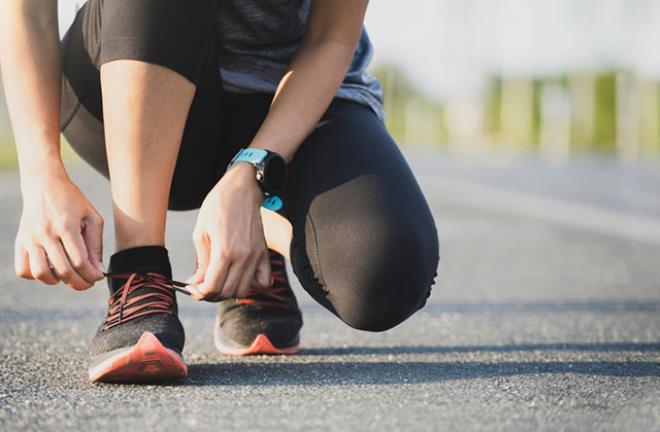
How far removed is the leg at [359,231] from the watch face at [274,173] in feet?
0.34

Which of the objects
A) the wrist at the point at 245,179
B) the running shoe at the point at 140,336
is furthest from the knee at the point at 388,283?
the running shoe at the point at 140,336

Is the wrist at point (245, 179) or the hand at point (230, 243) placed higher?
the wrist at point (245, 179)

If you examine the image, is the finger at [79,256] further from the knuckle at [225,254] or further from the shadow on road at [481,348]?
the shadow on road at [481,348]

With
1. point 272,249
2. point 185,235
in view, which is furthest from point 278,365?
point 185,235

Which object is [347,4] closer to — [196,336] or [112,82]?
[112,82]

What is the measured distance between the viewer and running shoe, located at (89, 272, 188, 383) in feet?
5.58

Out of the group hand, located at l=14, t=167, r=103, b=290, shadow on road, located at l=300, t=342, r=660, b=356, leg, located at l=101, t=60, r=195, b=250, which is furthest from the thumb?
shadow on road, located at l=300, t=342, r=660, b=356

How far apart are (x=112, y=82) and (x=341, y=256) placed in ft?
1.83

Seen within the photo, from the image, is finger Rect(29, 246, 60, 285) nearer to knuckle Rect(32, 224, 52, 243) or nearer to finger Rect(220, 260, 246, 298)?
knuckle Rect(32, 224, 52, 243)

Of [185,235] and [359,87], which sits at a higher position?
[359,87]

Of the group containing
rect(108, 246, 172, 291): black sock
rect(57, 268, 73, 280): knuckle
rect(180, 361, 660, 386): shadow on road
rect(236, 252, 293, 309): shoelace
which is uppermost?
rect(57, 268, 73, 280): knuckle

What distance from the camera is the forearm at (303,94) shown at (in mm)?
1896

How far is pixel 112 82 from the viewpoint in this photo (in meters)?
1.83

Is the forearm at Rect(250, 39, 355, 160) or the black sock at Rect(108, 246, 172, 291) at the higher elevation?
the forearm at Rect(250, 39, 355, 160)
